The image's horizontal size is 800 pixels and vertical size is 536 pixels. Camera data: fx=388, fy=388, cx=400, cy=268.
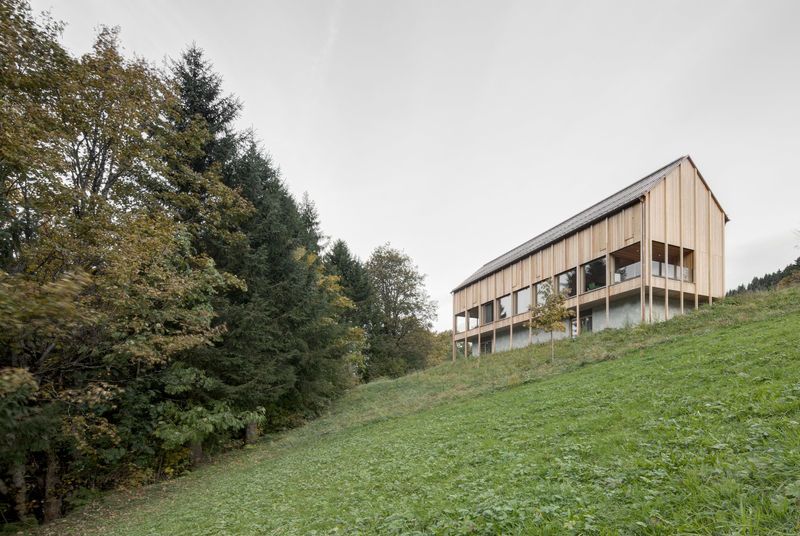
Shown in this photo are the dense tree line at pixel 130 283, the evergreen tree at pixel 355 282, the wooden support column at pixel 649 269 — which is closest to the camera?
the dense tree line at pixel 130 283

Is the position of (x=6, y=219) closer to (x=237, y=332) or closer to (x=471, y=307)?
(x=237, y=332)

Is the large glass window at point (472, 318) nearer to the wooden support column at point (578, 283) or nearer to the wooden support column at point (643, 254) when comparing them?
the wooden support column at point (578, 283)

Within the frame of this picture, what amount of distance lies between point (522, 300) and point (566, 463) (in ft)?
79.5

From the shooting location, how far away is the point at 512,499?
4352mm

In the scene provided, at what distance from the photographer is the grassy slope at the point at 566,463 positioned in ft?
11.2

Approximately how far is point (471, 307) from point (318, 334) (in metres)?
19.5

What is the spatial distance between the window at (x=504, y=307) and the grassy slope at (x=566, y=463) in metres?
15.1

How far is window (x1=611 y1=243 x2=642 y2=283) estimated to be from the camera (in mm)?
20453

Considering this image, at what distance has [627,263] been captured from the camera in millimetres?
21875

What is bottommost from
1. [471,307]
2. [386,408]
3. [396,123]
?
[386,408]

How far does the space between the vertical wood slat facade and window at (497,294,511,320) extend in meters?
5.99

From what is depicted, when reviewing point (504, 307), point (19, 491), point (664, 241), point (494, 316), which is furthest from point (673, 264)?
point (19, 491)

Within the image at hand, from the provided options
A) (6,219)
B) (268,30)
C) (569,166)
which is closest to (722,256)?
(569,166)

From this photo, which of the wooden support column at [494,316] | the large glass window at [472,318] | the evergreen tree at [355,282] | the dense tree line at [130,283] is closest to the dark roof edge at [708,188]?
the wooden support column at [494,316]
